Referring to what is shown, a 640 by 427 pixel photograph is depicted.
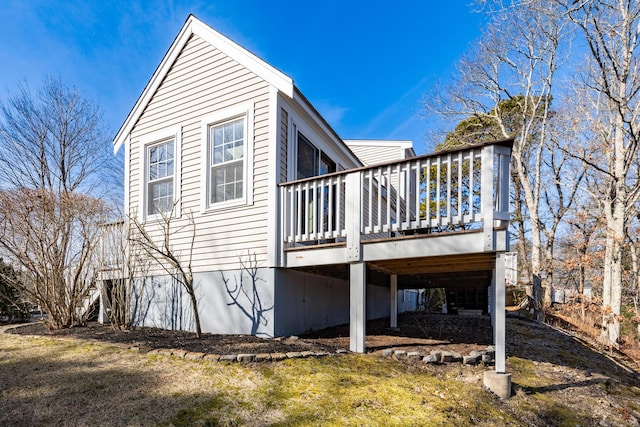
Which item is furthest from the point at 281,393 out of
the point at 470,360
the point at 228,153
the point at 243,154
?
the point at 228,153

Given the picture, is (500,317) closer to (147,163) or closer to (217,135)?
(217,135)

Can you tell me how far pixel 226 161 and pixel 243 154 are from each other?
1.46ft

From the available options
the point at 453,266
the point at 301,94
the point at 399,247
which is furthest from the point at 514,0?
the point at 399,247

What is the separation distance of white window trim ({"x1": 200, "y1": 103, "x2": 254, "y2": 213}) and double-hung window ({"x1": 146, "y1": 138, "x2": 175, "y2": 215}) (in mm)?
984

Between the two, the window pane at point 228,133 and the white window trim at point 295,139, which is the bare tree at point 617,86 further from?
the window pane at point 228,133

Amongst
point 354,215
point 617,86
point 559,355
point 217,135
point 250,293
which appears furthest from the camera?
point 617,86

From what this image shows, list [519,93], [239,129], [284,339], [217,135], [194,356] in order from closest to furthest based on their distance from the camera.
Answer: [194,356]
[284,339]
[239,129]
[217,135]
[519,93]

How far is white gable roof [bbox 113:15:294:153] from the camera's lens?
607 centimetres

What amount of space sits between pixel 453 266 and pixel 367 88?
49.9ft

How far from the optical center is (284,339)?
5.61 m

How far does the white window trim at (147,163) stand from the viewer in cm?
711

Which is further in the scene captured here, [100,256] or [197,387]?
[100,256]

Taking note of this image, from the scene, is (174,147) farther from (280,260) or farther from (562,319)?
(562,319)

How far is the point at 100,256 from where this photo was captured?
705cm
